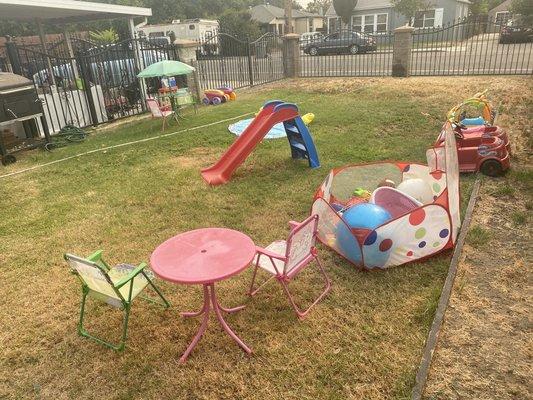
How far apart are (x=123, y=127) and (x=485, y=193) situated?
9.30 metres

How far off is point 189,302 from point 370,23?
4515cm

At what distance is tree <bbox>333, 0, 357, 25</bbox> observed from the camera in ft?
140

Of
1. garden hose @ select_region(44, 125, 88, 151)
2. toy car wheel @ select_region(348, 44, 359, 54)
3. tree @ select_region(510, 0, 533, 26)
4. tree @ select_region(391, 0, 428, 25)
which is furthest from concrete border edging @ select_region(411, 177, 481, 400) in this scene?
tree @ select_region(391, 0, 428, 25)

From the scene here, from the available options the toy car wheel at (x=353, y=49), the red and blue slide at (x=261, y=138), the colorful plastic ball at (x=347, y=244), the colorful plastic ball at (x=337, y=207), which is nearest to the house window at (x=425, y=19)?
the toy car wheel at (x=353, y=49)

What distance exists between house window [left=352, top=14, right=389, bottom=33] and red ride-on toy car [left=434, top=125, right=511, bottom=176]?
3942 cm

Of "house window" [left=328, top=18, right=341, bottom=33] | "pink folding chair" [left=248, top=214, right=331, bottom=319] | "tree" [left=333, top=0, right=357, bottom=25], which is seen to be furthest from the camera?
"house window" [left=328, top=18, right=341, bottom=33]

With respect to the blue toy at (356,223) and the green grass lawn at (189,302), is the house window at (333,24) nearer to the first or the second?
the green grass lawn at (189,302)

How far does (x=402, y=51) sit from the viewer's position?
14.9 m

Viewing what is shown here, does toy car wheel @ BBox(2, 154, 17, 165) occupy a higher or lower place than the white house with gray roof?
lower

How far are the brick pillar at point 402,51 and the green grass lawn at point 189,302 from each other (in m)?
8.10

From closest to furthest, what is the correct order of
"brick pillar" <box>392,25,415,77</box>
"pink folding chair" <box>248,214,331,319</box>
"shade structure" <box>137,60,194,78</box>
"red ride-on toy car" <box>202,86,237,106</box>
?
"pink folding chair" <box>248,214,331,319</box>, "shade structure" <box>137,60,194,78</box>, "red ride-on toy car" <box>202,86,237,106</box>, "brick pillar" <box>392,25,415,77</box>

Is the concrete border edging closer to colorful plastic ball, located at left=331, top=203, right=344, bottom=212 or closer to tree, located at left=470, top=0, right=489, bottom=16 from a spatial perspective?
colorful plastic ball, located at left=331, top=203, right=344, bottom=212

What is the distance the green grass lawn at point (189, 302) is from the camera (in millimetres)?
3018

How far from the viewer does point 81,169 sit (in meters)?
7.86
